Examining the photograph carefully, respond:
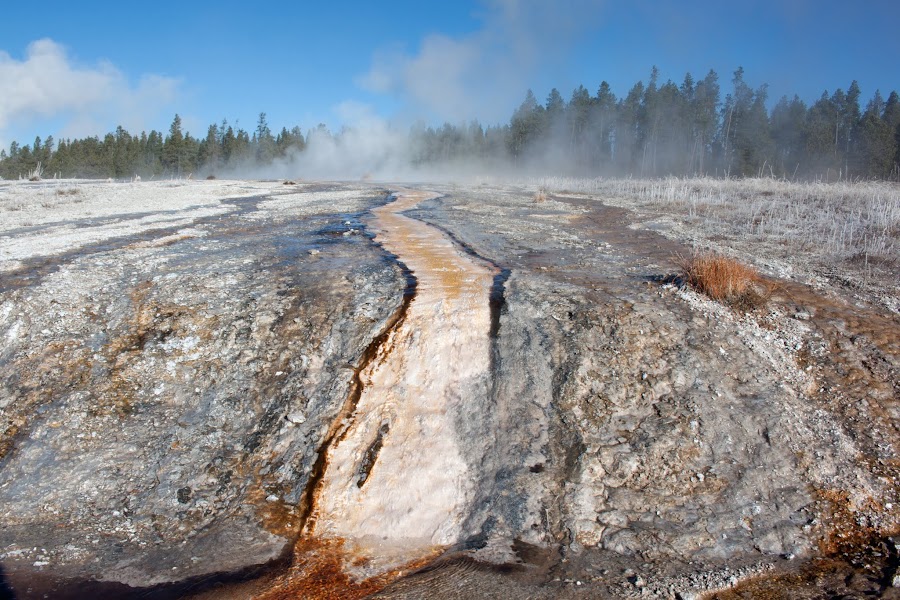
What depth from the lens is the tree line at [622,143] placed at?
45.1m

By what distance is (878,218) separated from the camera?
425 inches

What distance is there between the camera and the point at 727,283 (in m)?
6.11

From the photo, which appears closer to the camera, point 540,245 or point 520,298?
point 520,298

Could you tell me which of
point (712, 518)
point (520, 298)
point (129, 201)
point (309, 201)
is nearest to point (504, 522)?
point (712, 518)

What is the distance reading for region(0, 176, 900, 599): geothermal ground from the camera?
3637 mm

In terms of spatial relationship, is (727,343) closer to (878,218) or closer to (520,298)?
(520,298)

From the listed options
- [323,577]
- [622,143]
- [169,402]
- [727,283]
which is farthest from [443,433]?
[622,143]

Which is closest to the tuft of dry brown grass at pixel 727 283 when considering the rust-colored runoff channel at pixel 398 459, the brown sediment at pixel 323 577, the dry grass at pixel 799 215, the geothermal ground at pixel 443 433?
the geothermal ground at pixel 443 433

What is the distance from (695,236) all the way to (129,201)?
→ 14.0 metres

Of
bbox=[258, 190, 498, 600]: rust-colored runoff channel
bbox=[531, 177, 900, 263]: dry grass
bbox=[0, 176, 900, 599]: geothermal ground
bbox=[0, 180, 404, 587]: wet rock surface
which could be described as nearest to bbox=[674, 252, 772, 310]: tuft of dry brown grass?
bbox=[0, 176, 900, 599]: geothermal ground

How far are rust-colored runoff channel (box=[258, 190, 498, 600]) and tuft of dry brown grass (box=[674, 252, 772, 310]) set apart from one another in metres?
2.28

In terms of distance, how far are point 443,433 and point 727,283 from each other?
346 cm

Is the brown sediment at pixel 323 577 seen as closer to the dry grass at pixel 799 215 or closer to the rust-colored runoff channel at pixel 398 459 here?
the rust-colored runoff channel at pixel 398 459

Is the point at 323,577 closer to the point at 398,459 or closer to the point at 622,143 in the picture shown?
the point at 398,459
